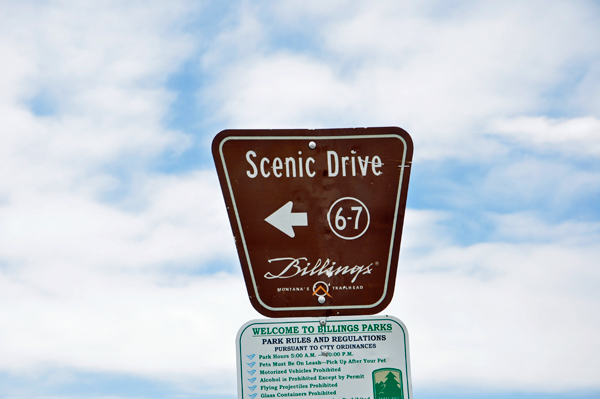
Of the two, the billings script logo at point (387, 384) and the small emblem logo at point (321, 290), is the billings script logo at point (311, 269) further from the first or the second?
the billings script logo at point (387, 384)

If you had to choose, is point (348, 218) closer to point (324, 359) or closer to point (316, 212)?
point (316, 212)

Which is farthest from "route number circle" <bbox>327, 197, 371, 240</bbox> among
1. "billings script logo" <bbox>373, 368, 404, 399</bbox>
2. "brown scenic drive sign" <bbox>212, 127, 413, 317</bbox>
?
"billings script logo" <bbox>373, 368, 404, 399</bbox>

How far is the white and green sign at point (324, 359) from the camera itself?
3.36 metres

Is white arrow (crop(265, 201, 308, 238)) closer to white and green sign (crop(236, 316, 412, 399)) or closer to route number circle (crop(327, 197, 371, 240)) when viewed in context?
route number circle (crop(327, 197, 371, 240))

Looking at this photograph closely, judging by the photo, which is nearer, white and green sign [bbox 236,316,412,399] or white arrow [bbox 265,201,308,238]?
white and green sign [bbox 236,316,412,399]

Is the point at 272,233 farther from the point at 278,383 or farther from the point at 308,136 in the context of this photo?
the point at 278,383

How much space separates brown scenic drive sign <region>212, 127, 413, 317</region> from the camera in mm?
3527

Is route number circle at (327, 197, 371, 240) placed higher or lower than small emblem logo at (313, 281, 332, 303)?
higher

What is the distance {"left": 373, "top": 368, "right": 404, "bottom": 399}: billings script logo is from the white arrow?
37.5 inches

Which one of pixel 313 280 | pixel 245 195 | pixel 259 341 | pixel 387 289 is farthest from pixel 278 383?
pixel 245 195

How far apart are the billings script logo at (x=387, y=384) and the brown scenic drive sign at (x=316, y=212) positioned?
363mm

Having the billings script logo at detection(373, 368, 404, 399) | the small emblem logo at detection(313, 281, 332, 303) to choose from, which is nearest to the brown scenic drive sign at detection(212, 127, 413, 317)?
the small emblem logo at detection(313, 281, 332, 303)

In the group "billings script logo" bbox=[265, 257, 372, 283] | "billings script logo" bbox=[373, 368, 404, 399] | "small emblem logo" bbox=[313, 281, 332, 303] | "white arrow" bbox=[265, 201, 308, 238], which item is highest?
"white arrow" bbox=[265, 201, 308, 238]

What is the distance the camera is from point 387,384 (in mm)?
3418
